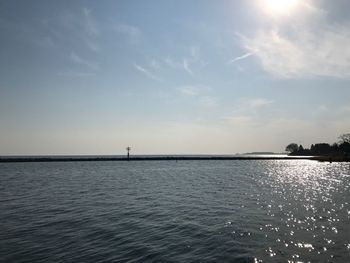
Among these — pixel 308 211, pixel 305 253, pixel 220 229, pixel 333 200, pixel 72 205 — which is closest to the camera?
pixel 305 253

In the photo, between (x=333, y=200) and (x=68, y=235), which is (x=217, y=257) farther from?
(x=333, y=200)

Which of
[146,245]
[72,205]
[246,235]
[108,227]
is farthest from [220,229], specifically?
[72,205]

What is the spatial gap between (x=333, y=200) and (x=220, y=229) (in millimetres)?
22115

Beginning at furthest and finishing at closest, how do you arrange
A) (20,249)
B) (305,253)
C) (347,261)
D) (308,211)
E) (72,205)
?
(72,205) < (308,211) < (20,249) < (305,253) < (347,261)

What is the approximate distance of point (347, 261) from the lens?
17594 mm

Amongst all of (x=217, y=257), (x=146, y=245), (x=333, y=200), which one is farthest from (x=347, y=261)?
(x=333, y=200)

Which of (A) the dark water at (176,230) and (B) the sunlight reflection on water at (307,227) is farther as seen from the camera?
(B) the sunlight reflection on water at (307,227)

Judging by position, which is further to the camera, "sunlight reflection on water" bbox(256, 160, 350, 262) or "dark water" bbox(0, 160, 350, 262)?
"sunlight reflection on water" bbox(256, 160, 350, 262)

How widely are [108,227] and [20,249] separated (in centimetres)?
683

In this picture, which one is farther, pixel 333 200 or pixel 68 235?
pixel 333 200

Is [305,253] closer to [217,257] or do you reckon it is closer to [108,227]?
[217,257]

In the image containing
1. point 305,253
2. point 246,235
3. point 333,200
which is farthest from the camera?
point 333,200

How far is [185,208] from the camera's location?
34.7 m

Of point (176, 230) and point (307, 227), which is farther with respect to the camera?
point (307, 227)
